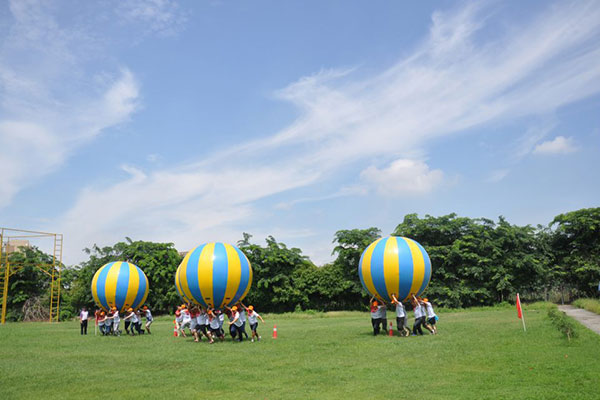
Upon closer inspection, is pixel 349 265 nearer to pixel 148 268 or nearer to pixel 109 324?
pixel 148 268

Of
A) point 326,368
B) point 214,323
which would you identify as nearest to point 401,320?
point 214,323

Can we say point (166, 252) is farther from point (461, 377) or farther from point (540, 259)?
point (461, 377)

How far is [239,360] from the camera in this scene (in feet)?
41.9

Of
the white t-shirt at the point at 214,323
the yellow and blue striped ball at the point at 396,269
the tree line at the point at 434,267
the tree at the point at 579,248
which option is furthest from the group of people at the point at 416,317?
the tree at the point at 579,248

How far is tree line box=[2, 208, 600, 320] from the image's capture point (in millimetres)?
36094

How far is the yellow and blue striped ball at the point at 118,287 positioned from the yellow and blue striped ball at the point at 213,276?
6.04 metres

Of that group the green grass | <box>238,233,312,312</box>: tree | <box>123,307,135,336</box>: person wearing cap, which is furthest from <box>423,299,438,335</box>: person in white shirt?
<box>238,233,312,312</box>: tree

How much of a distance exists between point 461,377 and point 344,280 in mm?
29846

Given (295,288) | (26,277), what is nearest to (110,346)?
(295,288)

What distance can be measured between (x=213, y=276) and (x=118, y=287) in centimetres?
796

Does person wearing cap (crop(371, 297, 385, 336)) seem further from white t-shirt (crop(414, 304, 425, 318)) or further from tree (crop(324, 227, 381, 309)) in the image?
tree (crop(324, 227, 381, 309))

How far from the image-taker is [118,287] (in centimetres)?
2316

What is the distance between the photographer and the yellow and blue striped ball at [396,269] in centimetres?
1758

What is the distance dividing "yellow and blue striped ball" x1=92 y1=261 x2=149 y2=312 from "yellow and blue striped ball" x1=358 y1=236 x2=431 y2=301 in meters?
12.0
